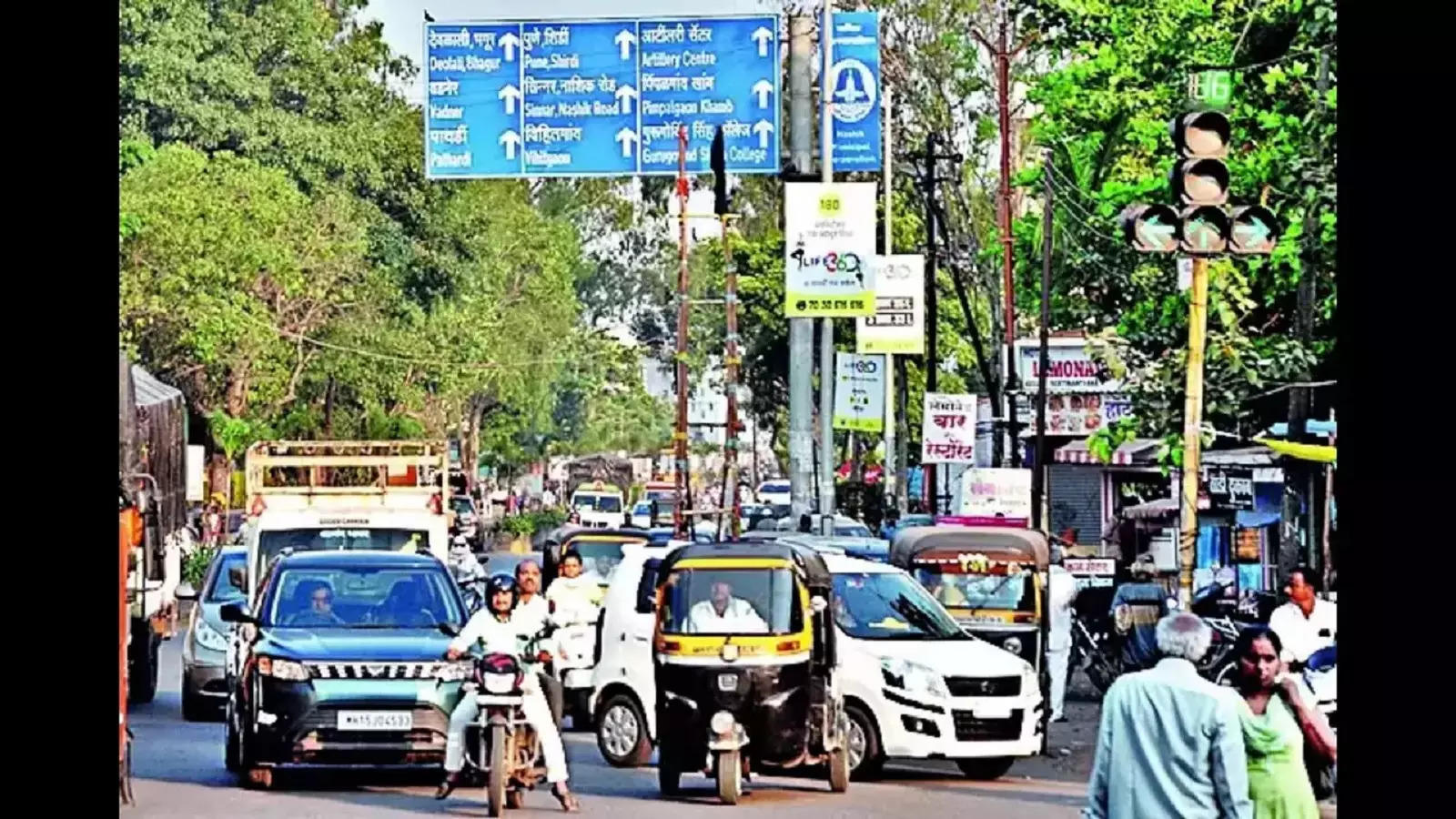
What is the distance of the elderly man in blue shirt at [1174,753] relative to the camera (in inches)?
407

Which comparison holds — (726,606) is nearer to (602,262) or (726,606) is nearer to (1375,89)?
(1375,89)

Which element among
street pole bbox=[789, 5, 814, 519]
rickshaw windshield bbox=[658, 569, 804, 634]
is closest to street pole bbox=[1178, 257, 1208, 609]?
rickshaw windshield bbox=[658, 569, 804, 634]

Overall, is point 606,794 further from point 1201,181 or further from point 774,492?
point 774,492

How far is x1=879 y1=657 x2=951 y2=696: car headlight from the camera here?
2081cm

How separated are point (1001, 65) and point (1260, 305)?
882cm

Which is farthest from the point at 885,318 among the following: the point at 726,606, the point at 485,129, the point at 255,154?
the point at 255,154

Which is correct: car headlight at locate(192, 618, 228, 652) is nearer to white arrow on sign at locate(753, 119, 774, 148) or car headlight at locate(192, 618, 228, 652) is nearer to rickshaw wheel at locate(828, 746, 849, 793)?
rickshaw wheel at locate(828, 746, 849, 793)

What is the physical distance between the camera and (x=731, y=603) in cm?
1959

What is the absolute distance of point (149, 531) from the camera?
2659 cm

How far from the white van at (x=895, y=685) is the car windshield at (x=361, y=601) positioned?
1530 millimetres

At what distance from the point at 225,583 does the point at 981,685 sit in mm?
9162

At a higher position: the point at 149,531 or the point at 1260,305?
the point at 1260,305

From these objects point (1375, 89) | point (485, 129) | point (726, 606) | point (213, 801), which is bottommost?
point (213, 801)

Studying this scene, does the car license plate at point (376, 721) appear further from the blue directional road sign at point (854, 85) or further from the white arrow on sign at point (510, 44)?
the blue directional road sign at point (854, 85)
